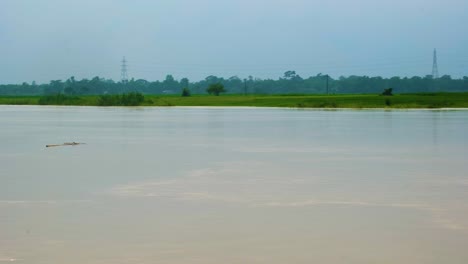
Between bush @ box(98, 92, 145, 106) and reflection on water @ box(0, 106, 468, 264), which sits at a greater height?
reflection on water @ box(0, 106, 468, 264)

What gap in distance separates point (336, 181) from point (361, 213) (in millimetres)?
3352

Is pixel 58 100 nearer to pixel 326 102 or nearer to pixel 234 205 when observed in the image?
pixel 326 102

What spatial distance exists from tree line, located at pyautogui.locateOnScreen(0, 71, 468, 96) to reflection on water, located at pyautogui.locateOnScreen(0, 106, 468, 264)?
395ft

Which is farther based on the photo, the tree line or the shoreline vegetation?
the tree line

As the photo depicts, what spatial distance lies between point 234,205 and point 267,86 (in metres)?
161

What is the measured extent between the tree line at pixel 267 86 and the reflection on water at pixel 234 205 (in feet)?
395

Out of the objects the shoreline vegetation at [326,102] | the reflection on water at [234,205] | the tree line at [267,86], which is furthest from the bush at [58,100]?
the reflection on water at [234,205]

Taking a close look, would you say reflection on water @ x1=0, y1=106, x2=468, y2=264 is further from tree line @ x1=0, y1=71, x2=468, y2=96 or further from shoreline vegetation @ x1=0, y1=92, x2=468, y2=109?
tree line @ x1=0, y1=71, x2=468, y2=96

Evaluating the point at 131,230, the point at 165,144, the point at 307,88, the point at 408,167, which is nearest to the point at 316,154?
the point at 408,167

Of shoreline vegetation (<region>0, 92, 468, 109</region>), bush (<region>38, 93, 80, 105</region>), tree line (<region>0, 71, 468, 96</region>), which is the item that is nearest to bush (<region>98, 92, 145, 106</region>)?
shoreline vegetation (<region>0, 92, 468, 109</region>)

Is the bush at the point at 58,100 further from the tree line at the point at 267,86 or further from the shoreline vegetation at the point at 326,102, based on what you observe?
the tree line at the point at 267,86

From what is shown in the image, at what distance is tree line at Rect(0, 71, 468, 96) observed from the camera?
152 m

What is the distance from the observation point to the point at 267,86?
17125 cm

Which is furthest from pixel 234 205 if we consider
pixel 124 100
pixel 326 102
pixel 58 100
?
pixel 58 100
